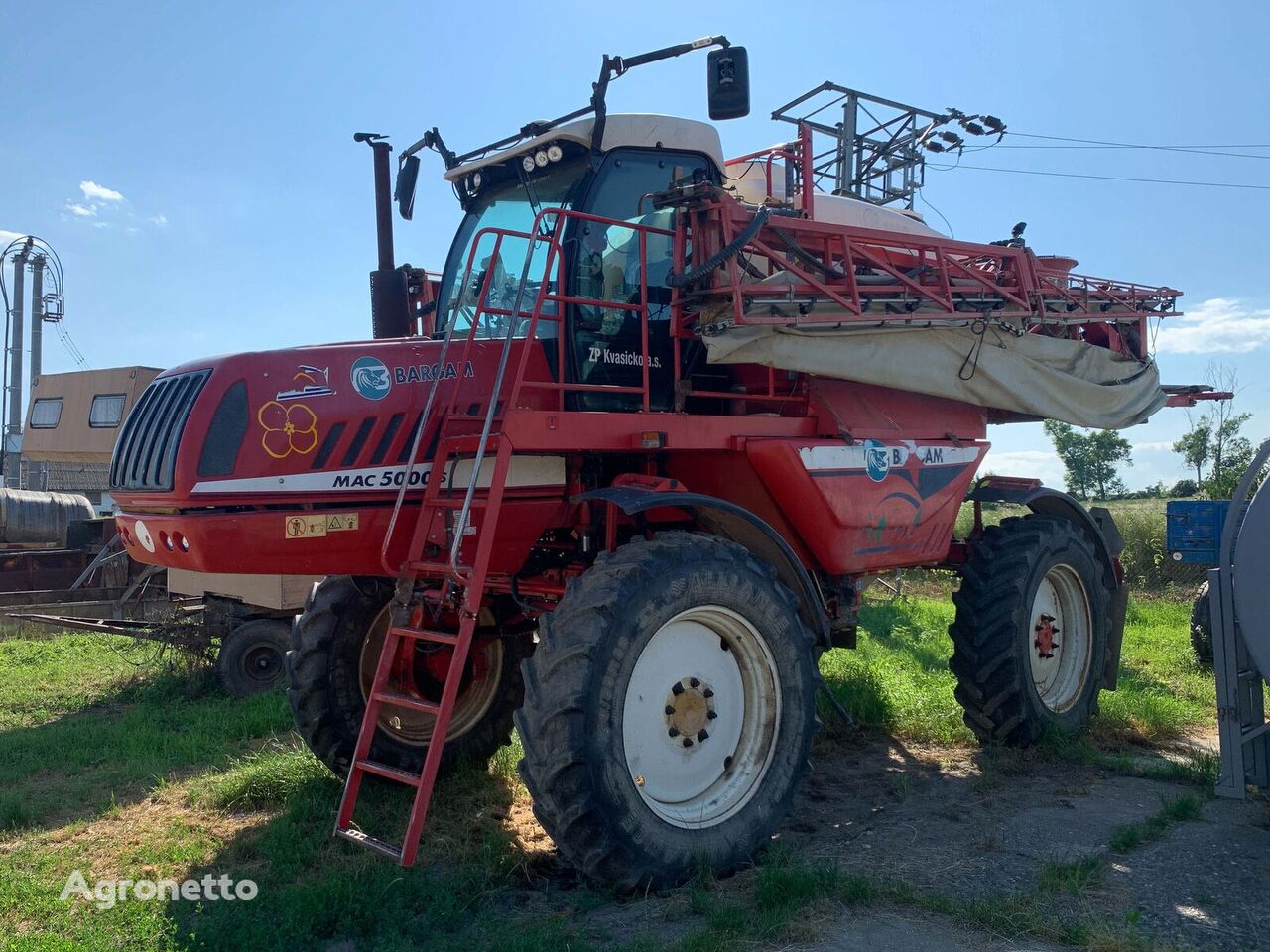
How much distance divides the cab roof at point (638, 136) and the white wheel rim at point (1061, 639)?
12.5 ft

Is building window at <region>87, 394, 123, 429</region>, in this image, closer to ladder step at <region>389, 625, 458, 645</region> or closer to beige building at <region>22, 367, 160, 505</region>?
beige building at <region>22, 367, 160, 505</region>

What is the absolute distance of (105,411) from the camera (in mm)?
21188

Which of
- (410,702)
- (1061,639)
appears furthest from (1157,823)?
(410,702)

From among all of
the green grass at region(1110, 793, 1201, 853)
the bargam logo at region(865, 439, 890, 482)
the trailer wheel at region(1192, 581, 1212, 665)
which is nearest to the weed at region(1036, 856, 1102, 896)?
the green grass at region(1110, 793, 1201, 853)

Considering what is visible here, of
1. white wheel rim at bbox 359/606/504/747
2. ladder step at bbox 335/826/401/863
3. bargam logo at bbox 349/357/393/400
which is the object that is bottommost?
ladder step at bbox 335/826/401/863

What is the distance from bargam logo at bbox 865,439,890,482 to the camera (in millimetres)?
5926

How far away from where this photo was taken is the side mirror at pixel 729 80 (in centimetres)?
557

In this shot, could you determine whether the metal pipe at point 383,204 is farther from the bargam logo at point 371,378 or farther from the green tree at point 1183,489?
the green tree at point 1183,489

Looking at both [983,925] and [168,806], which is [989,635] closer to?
[983,925]

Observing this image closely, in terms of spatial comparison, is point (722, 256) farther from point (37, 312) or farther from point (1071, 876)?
point (37, 312)

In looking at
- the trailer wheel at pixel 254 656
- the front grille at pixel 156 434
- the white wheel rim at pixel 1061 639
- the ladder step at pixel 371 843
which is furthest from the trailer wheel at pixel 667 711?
the trailer wheel at pixel 254 656

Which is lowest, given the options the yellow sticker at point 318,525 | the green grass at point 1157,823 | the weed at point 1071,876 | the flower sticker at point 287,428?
the green grass at point 1157,823

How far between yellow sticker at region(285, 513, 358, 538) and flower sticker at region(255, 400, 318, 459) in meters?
0.30

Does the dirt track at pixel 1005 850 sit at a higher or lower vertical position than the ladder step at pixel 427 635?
lower
